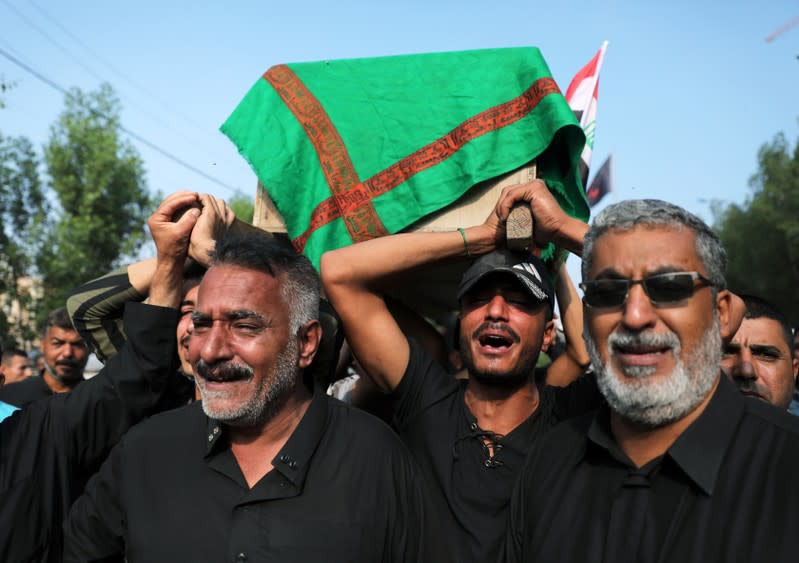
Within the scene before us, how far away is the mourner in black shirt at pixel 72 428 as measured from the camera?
2.62m

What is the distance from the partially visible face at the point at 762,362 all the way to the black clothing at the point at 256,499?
6.20ft

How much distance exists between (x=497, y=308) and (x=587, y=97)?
157 centimetres

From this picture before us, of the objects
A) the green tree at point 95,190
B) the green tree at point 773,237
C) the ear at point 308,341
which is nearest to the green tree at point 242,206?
the green tree at point 95,190

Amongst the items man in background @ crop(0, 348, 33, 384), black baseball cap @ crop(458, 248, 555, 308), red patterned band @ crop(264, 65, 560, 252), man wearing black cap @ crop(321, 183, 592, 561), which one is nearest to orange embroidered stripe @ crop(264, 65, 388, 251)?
red patterned band @ crop(264, 65, 560, 252)

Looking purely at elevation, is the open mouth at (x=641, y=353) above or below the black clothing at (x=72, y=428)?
above

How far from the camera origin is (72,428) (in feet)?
9.02

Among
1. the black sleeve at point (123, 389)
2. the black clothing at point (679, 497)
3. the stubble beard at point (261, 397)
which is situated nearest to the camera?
the black clothing at point (679, 497)

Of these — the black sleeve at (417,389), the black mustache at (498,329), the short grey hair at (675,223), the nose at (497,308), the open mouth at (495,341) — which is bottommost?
the black sleeve at (417,389)

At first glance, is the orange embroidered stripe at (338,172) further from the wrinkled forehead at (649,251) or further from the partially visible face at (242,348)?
the wrinkled forehead at (649,251)

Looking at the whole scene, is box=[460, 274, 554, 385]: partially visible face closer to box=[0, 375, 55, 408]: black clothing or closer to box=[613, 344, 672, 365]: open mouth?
box=[613, 344, 672, 365]: open mouth

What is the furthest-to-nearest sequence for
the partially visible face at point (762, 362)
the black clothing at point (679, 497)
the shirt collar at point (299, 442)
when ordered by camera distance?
1. the partially visible face at point (762, 362)
2. the shirt collar at point (299, 442)
3. the black clothing at point (679, 497)

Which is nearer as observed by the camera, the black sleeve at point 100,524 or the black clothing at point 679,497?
the black clothing at point 679,497

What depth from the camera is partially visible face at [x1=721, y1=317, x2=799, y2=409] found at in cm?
354

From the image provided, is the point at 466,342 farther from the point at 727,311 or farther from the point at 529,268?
the point at 727,311
